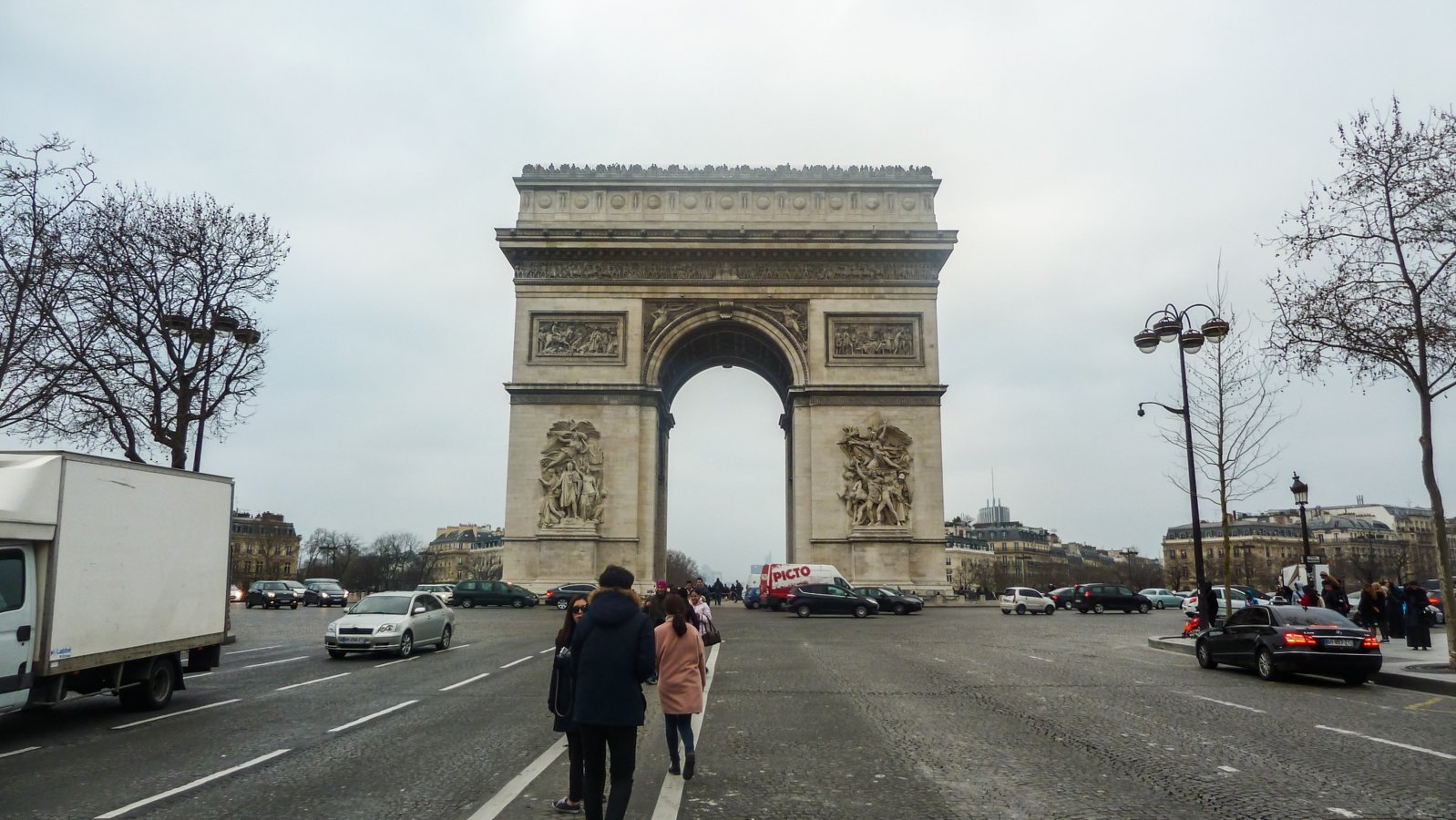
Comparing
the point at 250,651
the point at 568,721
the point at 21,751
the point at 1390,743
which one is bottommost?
the point at 250,651

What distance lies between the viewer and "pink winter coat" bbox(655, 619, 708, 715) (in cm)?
704

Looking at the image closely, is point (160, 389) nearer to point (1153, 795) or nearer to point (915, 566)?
point (1153, 795)

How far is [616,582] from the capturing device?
18.6 ft

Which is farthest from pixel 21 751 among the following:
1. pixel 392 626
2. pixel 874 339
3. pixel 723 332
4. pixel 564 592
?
pixel 723 332

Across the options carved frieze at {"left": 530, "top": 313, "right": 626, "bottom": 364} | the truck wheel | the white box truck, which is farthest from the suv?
the truck wheel

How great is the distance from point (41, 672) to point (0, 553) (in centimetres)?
123

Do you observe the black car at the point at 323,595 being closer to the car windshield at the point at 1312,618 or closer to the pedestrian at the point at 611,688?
the car windshield at the point at 1312,618

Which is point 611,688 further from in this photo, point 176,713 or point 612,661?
point 176,713

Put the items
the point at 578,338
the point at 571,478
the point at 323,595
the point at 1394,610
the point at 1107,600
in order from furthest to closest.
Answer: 1. the point at 323,595
2. the point at 1107,600
3. the point at 578,338
4. the point at 571,478
5. the point at 1394,610

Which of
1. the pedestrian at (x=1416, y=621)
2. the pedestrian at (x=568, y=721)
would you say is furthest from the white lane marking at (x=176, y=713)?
the pedestrian at (x=1416, y=621)

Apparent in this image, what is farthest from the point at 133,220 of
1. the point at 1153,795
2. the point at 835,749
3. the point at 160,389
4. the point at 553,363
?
the point at 1153,795

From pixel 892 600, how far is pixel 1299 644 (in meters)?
21.1

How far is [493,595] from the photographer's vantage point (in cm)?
3781

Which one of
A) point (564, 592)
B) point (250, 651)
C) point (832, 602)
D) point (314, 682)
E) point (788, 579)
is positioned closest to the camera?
point (314, 682)
